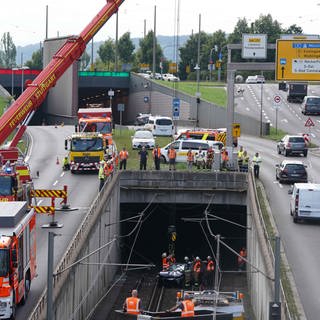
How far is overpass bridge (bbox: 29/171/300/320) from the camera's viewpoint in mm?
29141

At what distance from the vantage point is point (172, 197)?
5056 centimetres

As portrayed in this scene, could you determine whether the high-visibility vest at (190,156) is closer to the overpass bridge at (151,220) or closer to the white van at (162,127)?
the overpass bridge at (151,220)

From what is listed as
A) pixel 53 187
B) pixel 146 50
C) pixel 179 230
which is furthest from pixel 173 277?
pixel 146 50

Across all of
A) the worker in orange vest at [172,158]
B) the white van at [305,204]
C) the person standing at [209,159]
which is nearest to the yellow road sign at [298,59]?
the person standing at [209,159]

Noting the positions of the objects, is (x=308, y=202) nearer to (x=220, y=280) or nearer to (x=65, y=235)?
(x=220, y=280)

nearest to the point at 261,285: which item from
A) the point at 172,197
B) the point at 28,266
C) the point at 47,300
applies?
the point at 28,266

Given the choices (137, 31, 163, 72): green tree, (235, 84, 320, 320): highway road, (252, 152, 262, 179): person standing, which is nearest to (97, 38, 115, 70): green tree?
(137, 31, 163, 72): green tree

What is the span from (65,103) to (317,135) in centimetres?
3122

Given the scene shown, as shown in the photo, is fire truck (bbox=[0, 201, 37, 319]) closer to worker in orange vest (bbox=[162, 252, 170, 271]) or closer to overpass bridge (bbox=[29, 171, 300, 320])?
overpass bridge (bbox=[29, 171, 300, 320])

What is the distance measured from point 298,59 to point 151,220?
39.7 ft

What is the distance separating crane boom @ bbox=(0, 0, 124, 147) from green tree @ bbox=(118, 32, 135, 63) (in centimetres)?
12595

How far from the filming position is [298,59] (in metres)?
53.3

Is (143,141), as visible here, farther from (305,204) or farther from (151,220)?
(305,204)

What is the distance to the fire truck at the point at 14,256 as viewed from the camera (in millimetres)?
24062
